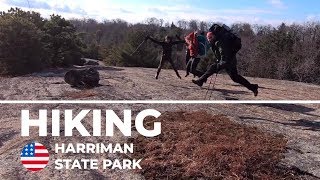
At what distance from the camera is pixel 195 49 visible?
13719mm

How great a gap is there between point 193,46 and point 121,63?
24.3 meters

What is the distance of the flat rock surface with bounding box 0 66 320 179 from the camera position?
6.24 metres

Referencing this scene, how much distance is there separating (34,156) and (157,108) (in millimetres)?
3658

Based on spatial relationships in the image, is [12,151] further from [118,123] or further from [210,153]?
[210,153]

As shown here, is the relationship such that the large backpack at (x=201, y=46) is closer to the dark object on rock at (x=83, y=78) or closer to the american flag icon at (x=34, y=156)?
the dark object on rock at (x=83, y=78)

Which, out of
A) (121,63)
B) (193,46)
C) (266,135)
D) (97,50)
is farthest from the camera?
(97,50)

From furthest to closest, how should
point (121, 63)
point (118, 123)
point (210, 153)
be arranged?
1. point (121, 63)
2. point (118, 123)
3. point (210, 153)

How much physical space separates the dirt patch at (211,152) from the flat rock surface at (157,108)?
0.29 m

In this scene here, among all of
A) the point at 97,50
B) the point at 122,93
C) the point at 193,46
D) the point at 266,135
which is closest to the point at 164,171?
the point at 266,135

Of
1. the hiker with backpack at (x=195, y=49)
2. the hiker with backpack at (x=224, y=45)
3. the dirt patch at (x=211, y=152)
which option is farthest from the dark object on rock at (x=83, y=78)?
the dirt patch at (x=211, y=152)

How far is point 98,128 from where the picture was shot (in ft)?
26.2

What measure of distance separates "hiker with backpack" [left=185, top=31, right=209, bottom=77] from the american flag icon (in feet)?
24.0

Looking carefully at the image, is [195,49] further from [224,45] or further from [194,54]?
[224,45]

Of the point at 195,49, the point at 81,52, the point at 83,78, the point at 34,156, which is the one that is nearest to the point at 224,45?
the point at 195,49
